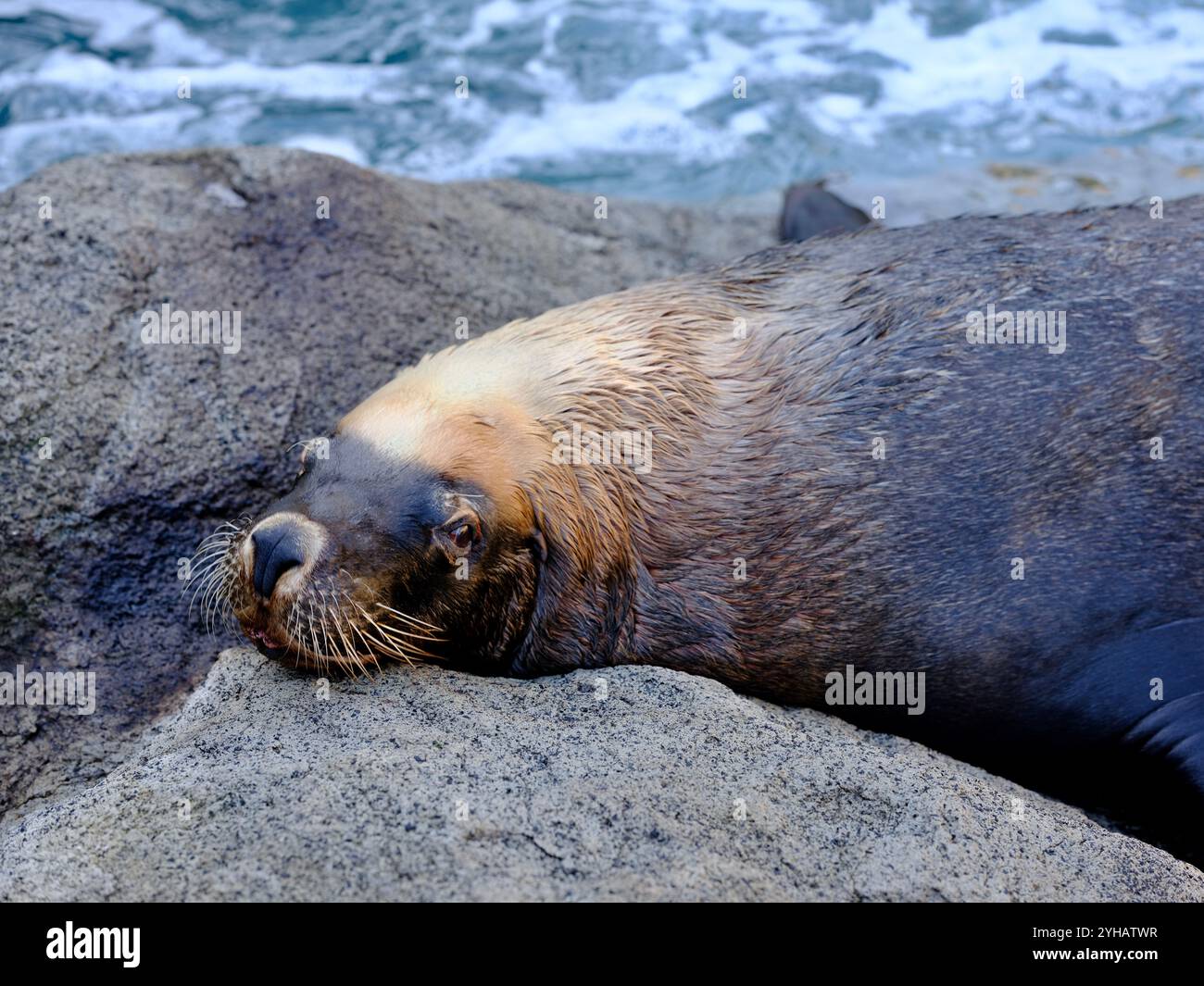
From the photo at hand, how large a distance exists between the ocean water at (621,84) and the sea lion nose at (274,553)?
23.6 feet

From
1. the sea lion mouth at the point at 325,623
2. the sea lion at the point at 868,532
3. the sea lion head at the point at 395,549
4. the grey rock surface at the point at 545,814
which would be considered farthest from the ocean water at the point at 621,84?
the grey rock surface at the point at 545,814

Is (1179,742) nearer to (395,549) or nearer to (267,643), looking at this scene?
(395,549)

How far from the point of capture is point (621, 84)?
12.2m

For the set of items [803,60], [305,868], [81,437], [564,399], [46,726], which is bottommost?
[46,726]

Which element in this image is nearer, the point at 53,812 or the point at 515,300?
the point at 53,812

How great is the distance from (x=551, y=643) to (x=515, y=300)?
2.65 meters

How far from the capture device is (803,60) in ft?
41.2

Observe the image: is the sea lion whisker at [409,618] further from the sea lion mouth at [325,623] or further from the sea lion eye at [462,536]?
the sea lion eye at [462,536]

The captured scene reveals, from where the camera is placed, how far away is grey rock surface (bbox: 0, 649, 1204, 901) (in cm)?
338

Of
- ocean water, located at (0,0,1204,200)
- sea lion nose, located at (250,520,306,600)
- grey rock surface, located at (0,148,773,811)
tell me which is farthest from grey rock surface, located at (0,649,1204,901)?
ocean water, located at (0,0,1204,200)

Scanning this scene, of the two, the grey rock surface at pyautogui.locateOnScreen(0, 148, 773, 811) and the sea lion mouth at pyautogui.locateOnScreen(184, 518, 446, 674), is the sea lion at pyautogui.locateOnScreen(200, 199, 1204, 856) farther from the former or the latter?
the grey rock surface at pyautogui.locateOnScreen(0, 148, 773, 811)

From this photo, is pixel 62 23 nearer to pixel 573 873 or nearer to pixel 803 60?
pixel 803 60

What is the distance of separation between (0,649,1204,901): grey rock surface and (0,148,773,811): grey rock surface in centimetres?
82
